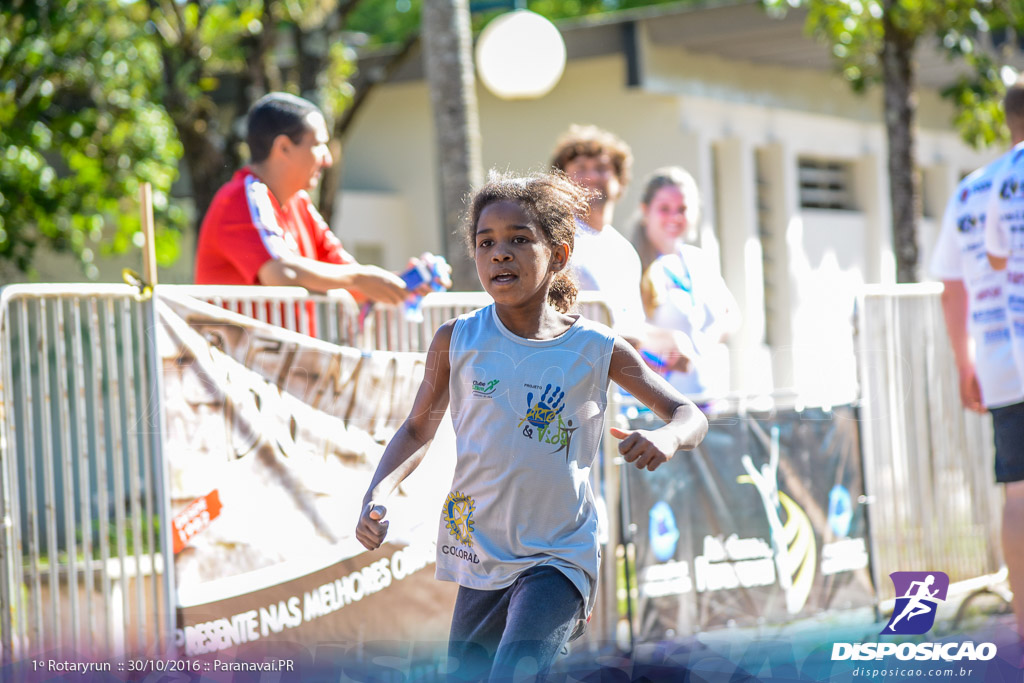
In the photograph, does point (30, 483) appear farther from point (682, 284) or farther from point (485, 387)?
point (682, 284)

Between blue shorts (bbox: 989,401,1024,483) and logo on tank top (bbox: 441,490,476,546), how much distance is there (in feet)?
7.27

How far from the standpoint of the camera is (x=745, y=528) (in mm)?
5793

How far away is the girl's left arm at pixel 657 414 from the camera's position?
9.14 ft

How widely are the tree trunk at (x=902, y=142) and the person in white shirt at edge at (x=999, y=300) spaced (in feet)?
17.1

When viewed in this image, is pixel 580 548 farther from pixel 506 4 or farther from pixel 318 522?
pixel 506 4

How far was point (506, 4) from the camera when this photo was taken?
9562 millimetres

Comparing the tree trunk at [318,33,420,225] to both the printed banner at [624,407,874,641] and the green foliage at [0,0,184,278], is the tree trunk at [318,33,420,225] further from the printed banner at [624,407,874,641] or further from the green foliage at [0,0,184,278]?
the printed banner at [624,407,874,641]

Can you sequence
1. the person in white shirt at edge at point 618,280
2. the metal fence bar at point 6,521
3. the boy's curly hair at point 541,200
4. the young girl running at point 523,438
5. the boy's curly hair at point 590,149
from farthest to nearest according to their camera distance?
the boy's curly hair at point 590,149 → the person in white shirt at edge at point 618,280 → the metal fence bar at point 6,521 → the boy's curly hair at point 541,200 → the young girl running at point 523,438

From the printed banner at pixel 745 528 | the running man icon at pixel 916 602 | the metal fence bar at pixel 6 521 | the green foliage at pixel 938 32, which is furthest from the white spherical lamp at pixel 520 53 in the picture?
the running man icon at pixel 916 602

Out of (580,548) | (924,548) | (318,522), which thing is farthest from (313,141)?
(924,548)

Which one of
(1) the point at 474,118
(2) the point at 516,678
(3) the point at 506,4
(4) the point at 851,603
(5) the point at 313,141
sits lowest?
(4) the point at 851,603

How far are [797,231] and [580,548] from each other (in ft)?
38.2

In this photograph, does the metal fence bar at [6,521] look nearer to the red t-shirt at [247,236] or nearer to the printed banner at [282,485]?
the printed banner at [282,485]

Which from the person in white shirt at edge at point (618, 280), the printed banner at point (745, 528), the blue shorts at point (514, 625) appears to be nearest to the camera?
the blue shorts at point (514, 625)
